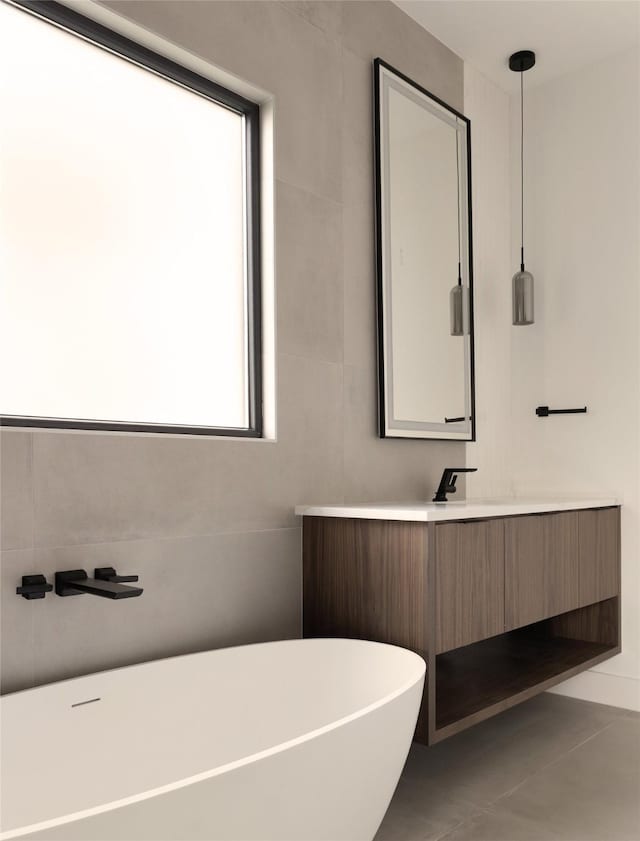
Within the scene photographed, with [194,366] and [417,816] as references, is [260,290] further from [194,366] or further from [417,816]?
[417,816]

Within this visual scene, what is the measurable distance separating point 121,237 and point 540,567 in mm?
1734

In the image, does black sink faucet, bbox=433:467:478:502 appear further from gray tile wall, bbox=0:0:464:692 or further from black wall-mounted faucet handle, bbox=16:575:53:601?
black wall-mounted faucet handle, bbox=16:575:53:601

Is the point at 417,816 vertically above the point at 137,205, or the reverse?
the point at 137,205

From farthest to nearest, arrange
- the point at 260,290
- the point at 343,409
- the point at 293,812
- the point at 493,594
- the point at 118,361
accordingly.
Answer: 1. the point at 343,409
2. the point at 260,290
3. the point at 493,594
4. the point at 118,361
5. the point at 293,812

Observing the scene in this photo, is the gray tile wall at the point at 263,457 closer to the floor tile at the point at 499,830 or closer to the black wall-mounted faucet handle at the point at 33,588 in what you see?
the black wall-mounted faucet handle at the point at 33,588

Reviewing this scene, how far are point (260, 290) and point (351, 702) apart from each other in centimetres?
129

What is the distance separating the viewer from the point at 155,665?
1816 millimetres

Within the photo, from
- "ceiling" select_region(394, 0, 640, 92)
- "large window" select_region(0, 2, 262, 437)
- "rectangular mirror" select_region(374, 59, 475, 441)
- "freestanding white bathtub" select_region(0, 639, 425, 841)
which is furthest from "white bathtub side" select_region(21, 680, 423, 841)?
"ceiling" select_region(394, 0, 640, 92)

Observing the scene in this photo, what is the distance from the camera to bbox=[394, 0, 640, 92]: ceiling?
2896 mm

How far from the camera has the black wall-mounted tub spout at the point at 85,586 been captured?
63.4 inches

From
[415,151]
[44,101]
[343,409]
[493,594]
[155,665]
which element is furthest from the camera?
[415,151]

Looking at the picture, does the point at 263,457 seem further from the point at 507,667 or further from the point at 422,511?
the point at 507,667

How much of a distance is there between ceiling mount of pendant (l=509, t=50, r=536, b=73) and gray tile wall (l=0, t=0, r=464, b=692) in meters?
0.37

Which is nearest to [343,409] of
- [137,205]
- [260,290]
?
[260,290]
